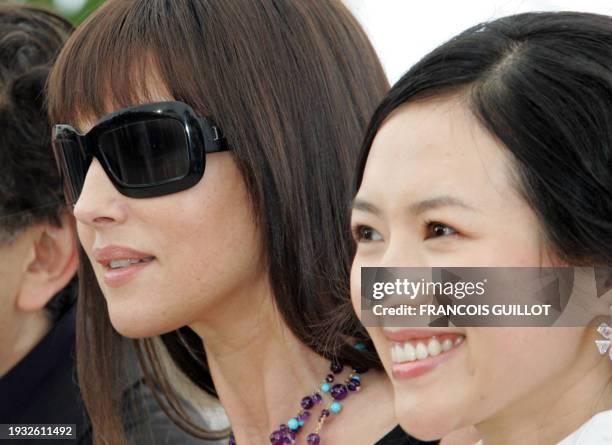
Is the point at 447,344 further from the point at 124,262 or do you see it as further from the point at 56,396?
the point at 56,396

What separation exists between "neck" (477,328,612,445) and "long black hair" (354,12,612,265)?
0.20 m

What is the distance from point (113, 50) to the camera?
2.59 meters

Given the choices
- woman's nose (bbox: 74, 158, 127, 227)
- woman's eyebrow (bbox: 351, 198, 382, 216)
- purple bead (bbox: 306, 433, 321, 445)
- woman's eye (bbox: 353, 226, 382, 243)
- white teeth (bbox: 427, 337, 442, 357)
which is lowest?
purple bead (bbox: 306, 433, 321, 445)

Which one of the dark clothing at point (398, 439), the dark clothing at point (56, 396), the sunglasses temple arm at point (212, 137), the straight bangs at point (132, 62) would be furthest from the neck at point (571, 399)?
the dark clothing at point (56, 396)

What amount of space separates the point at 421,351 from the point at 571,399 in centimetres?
27

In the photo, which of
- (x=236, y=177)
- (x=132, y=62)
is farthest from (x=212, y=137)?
(x=132, y=62)

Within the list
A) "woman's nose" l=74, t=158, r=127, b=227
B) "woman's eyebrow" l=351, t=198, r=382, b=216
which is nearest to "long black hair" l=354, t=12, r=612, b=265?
"woman's eyebrow" l=351, t=198, r=382, b=216

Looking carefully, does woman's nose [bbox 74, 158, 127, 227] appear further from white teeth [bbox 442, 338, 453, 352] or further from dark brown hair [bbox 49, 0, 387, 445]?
white teeth [bbox 442, 338, 453, 352]

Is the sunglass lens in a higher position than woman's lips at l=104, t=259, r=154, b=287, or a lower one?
higher

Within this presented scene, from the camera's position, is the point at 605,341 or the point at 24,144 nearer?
the point at 605,341

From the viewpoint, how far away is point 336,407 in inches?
104

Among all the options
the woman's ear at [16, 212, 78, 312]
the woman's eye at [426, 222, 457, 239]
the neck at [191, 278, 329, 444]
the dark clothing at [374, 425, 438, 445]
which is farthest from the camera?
the woman's ear at [16, 212, 78, 312]

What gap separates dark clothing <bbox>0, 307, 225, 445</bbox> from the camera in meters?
3.26

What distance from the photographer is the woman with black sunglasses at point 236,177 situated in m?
2.53
